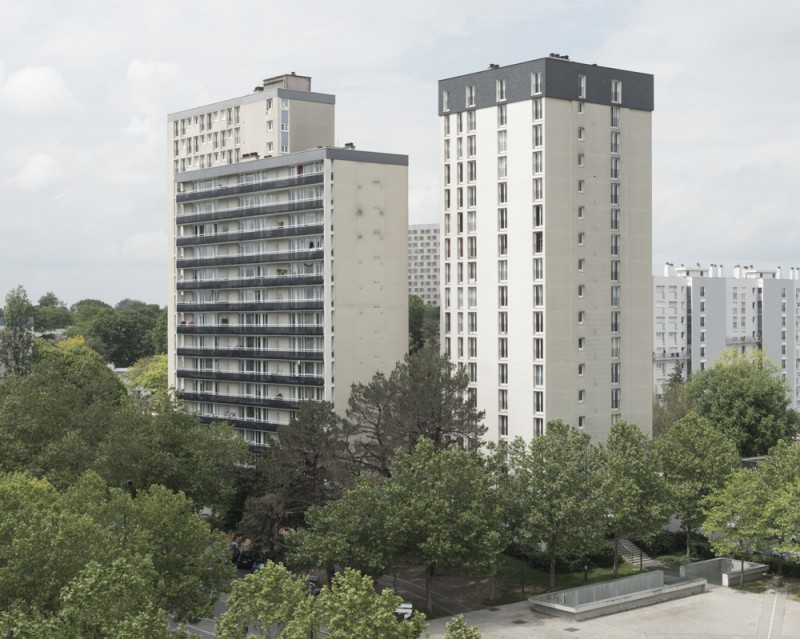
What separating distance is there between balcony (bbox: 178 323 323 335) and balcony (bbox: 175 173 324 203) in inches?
488

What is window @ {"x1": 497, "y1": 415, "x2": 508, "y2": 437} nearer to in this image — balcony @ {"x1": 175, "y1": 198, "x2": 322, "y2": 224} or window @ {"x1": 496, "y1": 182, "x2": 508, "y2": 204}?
window @ {"x1": 496, "y1": 182, "x2": 508, "y2": 204}

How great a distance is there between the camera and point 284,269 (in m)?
96.5

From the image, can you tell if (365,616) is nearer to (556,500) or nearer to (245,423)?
(556,500)

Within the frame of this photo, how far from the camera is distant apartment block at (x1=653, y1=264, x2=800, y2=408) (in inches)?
6029

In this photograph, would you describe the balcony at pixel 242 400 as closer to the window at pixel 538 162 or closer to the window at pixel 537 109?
the window at pixel 538 162

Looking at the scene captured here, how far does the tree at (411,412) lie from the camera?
77.4 metres

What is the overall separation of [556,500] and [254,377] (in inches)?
1462

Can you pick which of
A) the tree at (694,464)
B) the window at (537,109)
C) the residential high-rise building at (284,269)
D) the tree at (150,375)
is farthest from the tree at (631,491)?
the tree at (150,375)

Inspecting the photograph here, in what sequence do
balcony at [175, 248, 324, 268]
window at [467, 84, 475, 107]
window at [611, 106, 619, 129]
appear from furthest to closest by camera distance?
balcony at [175, 248, 324, 268], window at [467, 84, 475, 107], window at [611, 106, 619, 129]

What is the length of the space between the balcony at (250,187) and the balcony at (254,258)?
579 centimetres

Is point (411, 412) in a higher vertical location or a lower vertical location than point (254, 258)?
lower

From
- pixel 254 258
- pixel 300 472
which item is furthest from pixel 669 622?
pixel 254 258

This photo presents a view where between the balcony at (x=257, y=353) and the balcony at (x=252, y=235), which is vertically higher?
the balcony at (x=252, y=235)

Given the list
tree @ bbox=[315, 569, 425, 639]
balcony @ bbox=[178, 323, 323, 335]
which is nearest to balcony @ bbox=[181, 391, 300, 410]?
balcony @ bbox=[178, 323, 323, 335]
